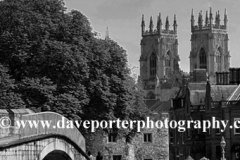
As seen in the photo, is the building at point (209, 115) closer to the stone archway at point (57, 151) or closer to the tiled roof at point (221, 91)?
the tiled roof at point (221, 91)

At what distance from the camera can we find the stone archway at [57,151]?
31202 millimetres

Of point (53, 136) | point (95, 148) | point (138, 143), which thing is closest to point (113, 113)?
point (95, 148)

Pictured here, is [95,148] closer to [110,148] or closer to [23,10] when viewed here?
[110,148]

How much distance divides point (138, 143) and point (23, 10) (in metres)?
23.2

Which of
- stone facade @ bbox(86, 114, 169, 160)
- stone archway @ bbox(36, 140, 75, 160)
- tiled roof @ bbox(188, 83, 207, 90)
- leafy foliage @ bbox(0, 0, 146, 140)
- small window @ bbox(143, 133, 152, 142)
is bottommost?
stone archway @ bbox(36, 140, 75, 160)

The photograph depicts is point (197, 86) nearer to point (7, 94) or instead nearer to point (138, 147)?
point (138, 147)

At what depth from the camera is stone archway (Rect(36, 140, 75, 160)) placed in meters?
31.2

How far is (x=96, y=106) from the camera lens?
58.9 meters

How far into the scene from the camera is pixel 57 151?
33062 millimetres

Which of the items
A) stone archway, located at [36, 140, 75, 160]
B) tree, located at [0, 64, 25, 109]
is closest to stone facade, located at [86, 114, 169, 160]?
tree, located at [0, 64, 25, 109]

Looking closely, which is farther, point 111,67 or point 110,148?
point 110,148

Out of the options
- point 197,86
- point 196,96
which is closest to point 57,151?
point 196,96

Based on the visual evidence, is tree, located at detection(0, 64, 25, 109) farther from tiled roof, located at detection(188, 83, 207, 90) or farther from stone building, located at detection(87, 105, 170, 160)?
tiled roof, located at detection(188, 83, 207, 90)

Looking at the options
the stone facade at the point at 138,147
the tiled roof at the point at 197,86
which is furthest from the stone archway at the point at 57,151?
the tiled roof at the point at 197,86
